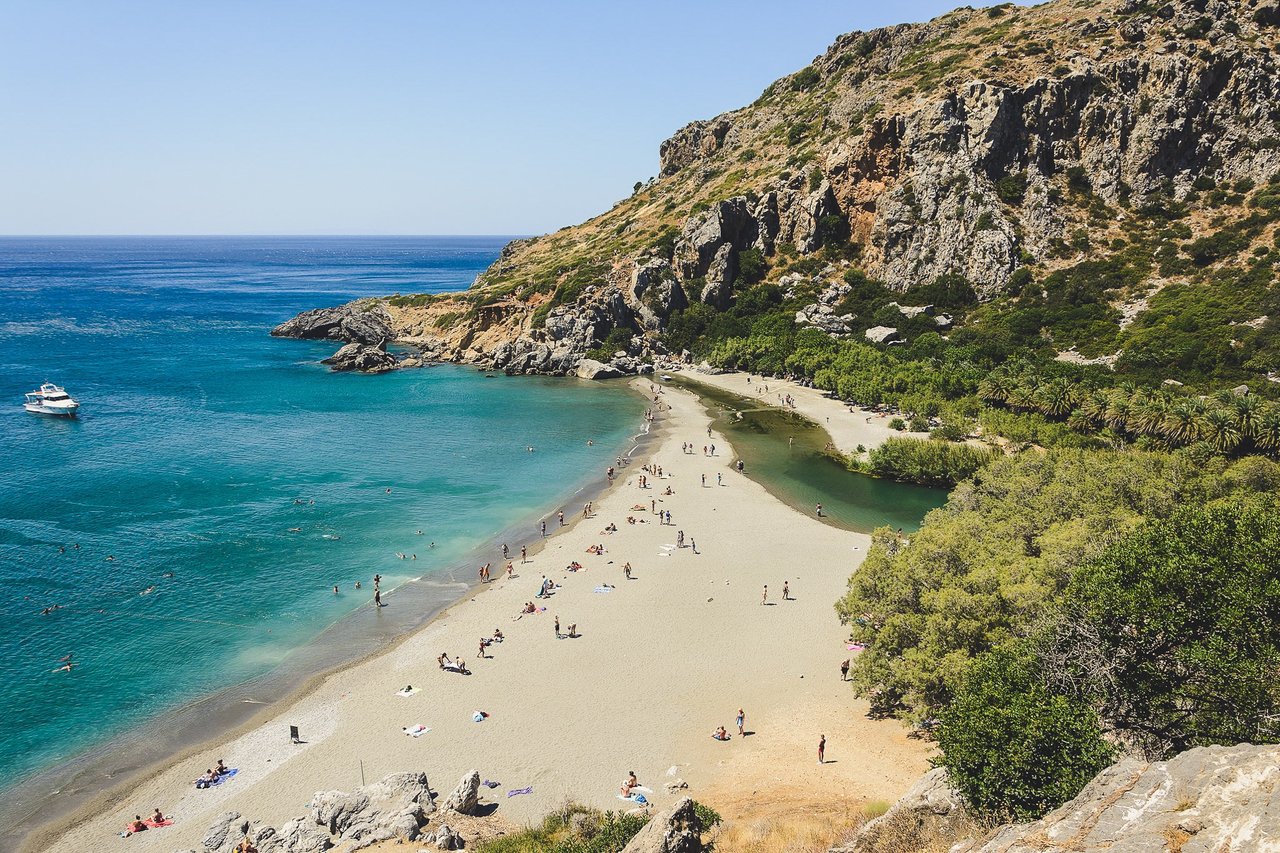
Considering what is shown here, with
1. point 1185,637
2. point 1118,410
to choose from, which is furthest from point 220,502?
point 1118,410

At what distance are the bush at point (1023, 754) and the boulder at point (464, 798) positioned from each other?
1298cm

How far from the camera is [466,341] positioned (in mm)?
106688

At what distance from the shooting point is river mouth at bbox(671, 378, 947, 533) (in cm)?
4609

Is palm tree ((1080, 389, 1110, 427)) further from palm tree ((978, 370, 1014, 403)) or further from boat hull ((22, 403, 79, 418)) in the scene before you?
boat hull ((22, 403, 79, 418))

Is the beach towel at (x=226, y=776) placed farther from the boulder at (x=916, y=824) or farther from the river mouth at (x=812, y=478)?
the river mouth at (x=812, y=478)

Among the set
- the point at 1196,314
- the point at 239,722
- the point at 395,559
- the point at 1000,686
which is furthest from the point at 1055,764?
the point at 1196,314

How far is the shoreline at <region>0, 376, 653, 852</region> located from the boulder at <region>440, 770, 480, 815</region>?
10.4 meters

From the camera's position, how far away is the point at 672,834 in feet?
48.1

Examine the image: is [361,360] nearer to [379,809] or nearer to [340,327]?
[340,327]

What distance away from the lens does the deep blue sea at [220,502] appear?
2936cm

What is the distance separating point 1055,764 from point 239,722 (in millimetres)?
26553

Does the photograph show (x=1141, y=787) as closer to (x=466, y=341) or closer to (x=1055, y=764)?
(x=1055, y=764)

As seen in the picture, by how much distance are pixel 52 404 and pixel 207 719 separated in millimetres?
58261

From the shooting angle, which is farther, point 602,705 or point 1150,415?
point 1150,415
